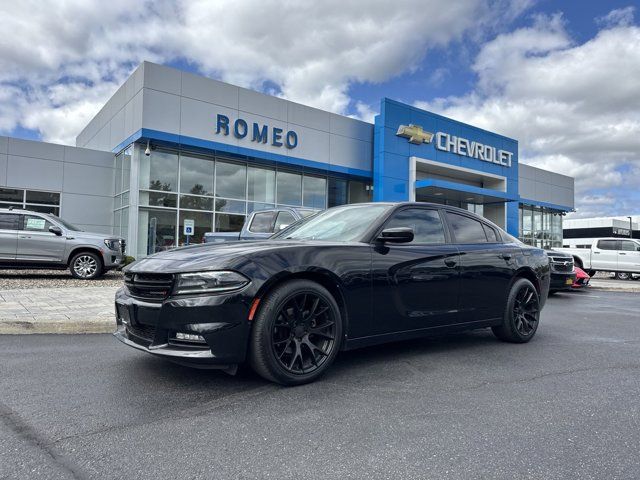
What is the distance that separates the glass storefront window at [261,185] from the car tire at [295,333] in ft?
57.5

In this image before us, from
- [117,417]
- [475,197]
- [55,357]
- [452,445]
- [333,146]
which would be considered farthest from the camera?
[475,197]

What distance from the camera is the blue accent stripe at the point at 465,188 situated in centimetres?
2428

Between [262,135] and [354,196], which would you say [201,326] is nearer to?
[262,135]

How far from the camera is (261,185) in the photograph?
2141 centimetres

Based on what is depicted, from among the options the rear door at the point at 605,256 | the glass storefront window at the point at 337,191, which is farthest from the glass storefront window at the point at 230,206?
the rear door at the point at 605,256

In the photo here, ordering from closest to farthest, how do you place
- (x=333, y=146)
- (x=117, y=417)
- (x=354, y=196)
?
(x=117, y=417)
(x=333, y=146)
(x=354, y=196)

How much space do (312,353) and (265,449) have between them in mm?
1243

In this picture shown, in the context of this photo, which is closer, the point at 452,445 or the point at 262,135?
the point at 452,445

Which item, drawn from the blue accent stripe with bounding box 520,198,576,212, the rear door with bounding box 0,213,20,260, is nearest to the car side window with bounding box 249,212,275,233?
the rear door with bounding box 0,213,20,260

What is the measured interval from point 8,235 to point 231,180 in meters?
9.70

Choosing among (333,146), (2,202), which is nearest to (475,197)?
(333,146)

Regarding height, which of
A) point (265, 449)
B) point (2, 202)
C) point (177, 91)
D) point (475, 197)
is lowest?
point (265, 449)

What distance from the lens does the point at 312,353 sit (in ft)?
12.6

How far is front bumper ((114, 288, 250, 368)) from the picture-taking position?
3416 mm
